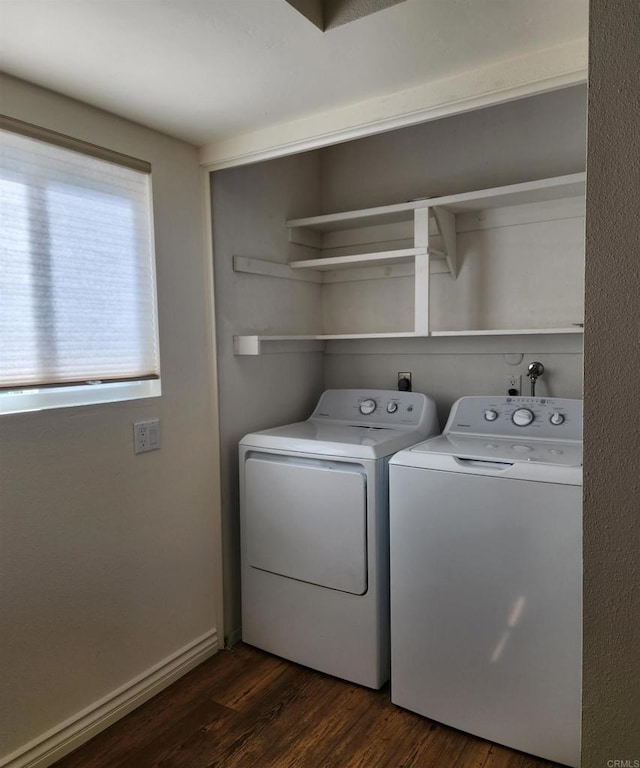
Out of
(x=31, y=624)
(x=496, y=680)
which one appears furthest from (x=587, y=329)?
(x=31, y=624)

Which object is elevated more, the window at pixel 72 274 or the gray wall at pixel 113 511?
the window at pixel 72 274

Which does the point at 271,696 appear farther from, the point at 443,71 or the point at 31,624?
the point at 443,71

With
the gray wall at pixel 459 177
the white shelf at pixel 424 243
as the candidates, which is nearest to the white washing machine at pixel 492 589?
the gray wall at pixel 459 177

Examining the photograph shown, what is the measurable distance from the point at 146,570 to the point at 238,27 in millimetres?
1789

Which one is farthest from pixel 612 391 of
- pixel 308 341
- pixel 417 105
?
pixel 308 341

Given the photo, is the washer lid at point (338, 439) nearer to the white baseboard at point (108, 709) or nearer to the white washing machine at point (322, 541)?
the white washing machine at point (322, 541)

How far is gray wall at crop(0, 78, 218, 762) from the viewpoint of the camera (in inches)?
65.8

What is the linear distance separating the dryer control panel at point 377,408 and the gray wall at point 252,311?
0.17 m

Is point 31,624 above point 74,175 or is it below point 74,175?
below

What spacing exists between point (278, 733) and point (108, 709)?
1.97ft

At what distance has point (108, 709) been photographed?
1933 mm

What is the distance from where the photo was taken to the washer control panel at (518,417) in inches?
84.6

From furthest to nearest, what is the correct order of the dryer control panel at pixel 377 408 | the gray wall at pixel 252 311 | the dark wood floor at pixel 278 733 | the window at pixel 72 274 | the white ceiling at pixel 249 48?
1. the dryer control panel at pixel 377 408
2. the gray wall at pixel 252 311
3. the dark wood floor at pixel 278 733
4. the window at pixel 72 274
5. the white ceiling at pixel 249 48

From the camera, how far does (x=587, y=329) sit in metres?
0.84
